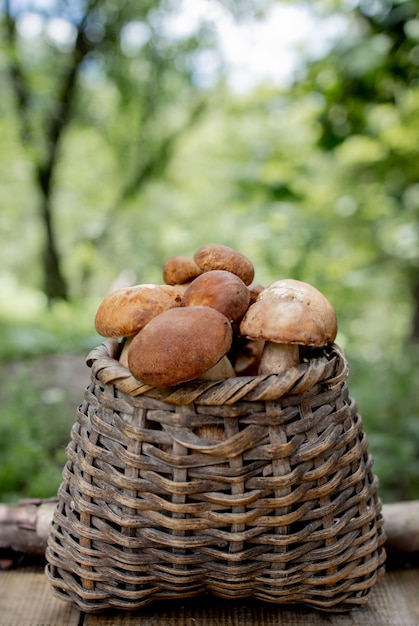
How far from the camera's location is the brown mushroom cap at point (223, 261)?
3.71ft

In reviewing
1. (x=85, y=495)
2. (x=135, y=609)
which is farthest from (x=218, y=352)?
(x=135, y=609)

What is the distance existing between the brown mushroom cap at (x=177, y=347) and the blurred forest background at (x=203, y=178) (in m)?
1.63

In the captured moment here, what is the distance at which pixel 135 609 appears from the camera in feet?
3.41

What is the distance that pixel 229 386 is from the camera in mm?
894

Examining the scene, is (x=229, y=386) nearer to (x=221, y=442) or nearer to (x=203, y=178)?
(x=221, y=442)

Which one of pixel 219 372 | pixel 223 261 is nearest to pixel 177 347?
pixel 219 372

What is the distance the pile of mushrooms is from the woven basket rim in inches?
1.3

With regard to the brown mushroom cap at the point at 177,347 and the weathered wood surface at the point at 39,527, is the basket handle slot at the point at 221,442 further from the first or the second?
the weathered wood surface at the point at 39,527

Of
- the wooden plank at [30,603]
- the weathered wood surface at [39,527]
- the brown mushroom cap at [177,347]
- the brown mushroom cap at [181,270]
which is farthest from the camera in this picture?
the weathered wood surface at [39,527]

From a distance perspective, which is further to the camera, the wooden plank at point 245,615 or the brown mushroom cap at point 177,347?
the wooden plank at point 245,615

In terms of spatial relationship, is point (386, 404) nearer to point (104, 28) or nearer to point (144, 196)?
point (104, 28)

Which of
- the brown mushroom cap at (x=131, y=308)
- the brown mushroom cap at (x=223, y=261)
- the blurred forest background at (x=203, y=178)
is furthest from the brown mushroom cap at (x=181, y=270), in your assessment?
the blurred forest background at (x=203, y=178)

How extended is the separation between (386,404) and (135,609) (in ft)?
8.69

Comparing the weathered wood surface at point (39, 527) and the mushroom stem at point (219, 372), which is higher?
the mushroom stem at point (219, 372)
